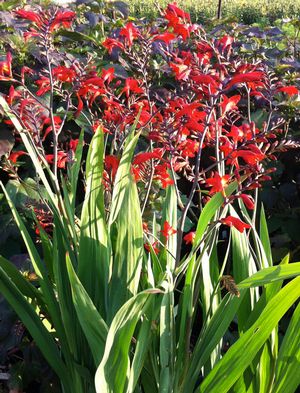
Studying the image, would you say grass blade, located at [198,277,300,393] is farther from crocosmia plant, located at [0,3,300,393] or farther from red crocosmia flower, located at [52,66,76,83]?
red crocosmia flower, located at [52,66,76,83]

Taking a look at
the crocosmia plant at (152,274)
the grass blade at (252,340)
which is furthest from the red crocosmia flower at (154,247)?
the grass blade at (252,340)

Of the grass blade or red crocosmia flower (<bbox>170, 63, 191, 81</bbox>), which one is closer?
the grass blade

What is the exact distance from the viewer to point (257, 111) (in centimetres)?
275

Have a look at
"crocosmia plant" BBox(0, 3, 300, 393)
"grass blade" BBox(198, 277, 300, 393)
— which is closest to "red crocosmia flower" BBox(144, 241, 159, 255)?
"crocosmia plant" BBox(0, 3, 300, 393)

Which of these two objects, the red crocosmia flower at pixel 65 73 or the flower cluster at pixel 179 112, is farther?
the red crocosmia flower at pixel 65 73

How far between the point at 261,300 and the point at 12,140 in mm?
1143

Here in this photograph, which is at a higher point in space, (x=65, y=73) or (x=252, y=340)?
(x=65, y=73)

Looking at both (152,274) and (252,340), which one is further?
(152,274)

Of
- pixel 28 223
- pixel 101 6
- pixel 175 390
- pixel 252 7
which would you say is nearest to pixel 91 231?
pixel 175 390

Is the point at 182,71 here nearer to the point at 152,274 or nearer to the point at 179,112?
the point at 179,112

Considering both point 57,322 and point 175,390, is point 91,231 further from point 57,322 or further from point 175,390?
point 175,390

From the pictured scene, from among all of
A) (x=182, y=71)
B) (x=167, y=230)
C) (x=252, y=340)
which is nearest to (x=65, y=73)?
(x=182, y=71)

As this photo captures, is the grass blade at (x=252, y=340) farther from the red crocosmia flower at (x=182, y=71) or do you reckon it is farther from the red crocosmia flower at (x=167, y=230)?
the red crocosmia flower at (x=182, y=71)

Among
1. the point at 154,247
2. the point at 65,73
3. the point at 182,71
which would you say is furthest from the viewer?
the point at 154,247
